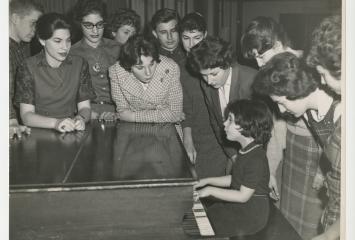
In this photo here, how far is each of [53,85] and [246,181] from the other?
3.21 ft

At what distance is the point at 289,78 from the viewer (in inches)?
63.5

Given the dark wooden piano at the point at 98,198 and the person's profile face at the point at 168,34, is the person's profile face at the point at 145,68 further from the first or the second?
the dark wooden piano at the point at 98,198

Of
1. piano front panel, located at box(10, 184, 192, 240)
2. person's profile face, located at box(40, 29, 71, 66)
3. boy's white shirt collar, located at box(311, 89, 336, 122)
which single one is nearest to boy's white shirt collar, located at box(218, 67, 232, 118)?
boy's white shirt collar, located at box(311, 89, 336, 122)

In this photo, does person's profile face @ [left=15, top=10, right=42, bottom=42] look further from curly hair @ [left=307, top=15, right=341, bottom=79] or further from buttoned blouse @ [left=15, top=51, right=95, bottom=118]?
curly hair @ [left=307, top=15, right=341, bottom=79]

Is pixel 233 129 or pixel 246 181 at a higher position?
pixel 233 129

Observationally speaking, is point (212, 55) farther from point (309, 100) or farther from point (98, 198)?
point (98, 198)

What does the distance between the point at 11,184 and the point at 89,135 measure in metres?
0.56

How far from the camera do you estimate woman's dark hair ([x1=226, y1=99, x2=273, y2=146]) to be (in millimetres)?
1722

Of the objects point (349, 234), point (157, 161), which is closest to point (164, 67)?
point (157, 161)

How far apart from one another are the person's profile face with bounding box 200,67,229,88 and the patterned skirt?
0.39 m

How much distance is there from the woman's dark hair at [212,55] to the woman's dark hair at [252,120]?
A: 237mm

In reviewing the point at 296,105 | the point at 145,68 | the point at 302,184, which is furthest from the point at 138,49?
the point at 302,184

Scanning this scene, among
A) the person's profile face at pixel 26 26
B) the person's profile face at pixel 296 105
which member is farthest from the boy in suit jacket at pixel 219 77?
the person's profile face at pixel 26 26
